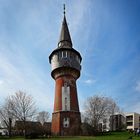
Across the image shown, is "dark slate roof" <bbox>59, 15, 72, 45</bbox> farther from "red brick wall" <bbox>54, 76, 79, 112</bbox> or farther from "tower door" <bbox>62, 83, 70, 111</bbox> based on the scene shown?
"tower door" <bbox>62, 83, 70, 111</bbox>

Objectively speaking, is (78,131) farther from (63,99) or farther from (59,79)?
(59,79)

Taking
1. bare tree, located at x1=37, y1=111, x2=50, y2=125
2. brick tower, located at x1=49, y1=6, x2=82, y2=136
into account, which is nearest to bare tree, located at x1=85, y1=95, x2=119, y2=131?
brick tower, located at x1=49, y1=6, x2=82, y2=136

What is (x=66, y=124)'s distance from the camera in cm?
4081

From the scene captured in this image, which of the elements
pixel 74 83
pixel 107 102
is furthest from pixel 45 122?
pixel 74 83

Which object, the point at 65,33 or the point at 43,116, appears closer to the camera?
the point at 65,33

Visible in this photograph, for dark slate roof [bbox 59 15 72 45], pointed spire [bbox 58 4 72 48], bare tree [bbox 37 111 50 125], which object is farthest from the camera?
bare tree [bbox 37 111 50 125]

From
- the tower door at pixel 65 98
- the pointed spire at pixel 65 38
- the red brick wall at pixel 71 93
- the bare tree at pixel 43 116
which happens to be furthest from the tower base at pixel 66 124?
the bare tree at pixel 43 116

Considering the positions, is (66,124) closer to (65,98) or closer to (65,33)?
(65,98)

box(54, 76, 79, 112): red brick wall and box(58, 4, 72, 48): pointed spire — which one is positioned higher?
box(58, 4, 72, 48): pointed spire

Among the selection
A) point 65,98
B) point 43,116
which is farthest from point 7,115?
point 43,116

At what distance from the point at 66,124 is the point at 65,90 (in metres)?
6.11

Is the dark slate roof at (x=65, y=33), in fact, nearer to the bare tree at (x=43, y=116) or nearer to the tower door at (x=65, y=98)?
the tower door at (x=65, y=98)

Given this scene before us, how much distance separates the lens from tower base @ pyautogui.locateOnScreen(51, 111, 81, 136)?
133 ft

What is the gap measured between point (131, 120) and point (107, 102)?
46.4 meters
